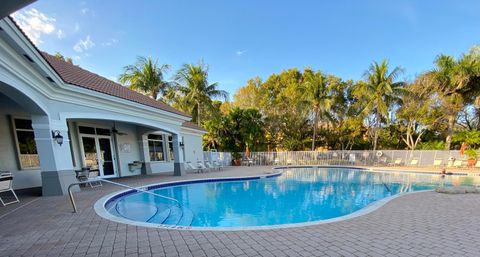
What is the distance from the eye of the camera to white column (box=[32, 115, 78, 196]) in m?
6.26

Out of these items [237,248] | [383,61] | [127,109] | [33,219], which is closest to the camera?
[237,248]

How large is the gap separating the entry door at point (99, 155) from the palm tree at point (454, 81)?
22.0 meters

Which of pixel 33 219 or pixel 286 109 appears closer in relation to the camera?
pixel 33 219

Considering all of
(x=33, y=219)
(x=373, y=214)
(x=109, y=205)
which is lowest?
(x=373, y=214)

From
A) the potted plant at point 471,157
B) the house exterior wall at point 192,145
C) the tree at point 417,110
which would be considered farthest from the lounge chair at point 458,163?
the house exterior wall at point 192,145

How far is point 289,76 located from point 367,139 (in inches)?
448

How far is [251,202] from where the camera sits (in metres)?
7.57

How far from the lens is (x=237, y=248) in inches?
113

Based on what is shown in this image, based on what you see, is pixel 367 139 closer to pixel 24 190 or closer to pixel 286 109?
pixel 286 109

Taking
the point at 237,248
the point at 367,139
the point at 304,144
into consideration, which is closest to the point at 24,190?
the point at 237,248

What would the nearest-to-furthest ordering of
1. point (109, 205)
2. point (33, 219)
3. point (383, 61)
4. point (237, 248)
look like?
point (237, 248)
point (33, 219)
point (109, 205)
point (383, 61)

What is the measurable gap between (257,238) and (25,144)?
30.6 feet

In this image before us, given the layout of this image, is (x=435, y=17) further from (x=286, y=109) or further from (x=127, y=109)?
(x=127, y=109)

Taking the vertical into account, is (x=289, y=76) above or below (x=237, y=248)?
above
